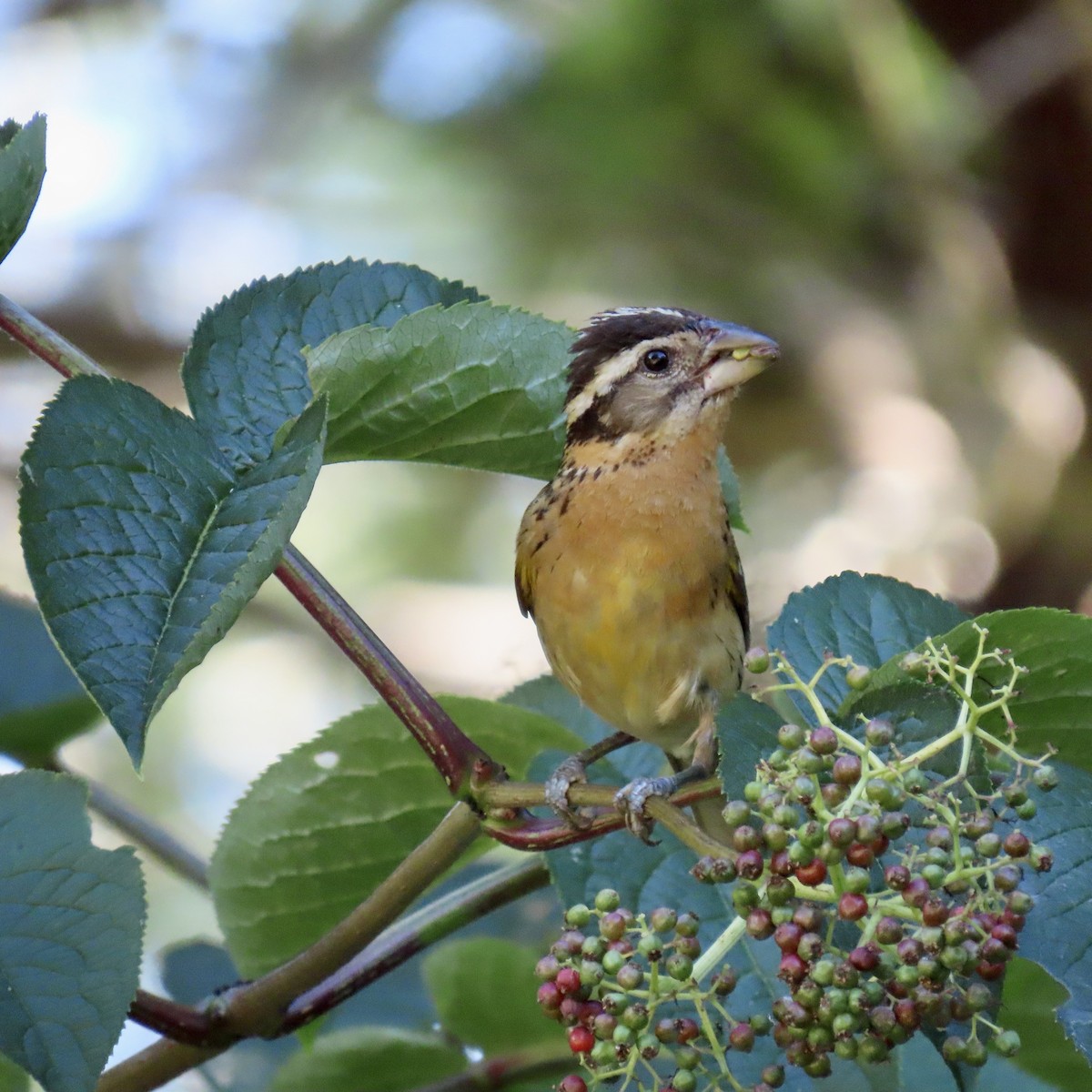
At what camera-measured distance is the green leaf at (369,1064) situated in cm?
335

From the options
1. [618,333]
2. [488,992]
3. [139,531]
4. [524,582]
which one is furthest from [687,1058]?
[618,333]

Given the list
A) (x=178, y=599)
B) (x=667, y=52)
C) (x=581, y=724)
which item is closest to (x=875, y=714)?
(x=178, y=599)

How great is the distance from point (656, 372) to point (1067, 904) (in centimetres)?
231

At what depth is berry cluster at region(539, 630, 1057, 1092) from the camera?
1.83 metres

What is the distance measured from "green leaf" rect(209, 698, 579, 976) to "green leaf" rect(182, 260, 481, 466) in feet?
2.81

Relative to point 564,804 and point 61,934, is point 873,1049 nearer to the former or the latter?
point 564,804

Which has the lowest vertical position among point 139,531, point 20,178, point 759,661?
point 759,661

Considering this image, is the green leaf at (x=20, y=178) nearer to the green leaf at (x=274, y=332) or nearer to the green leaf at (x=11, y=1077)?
the green leaf at (x=274, y=332)

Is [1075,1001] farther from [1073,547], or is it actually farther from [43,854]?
[1073,547]

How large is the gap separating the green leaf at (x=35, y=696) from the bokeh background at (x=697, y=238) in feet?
13.1

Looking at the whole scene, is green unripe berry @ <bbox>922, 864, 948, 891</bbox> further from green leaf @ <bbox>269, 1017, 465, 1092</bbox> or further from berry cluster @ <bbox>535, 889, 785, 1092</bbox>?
green leaf @ <bbox>269, 1017, 465, 1092</bbox>

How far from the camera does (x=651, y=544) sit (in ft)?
12.8

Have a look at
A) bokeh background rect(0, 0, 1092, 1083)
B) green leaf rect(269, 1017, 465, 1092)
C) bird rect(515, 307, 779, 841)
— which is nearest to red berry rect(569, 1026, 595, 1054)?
green leaf rect(269, 1017, 465, 1092)

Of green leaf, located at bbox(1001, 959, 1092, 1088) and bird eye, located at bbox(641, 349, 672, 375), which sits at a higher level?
bird eye, located at bbox(641, 349, 672, 375)
